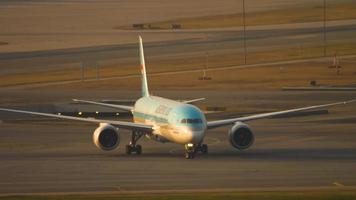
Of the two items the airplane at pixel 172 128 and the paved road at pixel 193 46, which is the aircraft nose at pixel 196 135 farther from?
the paved road at pixel 193 46

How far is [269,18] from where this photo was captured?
580ft

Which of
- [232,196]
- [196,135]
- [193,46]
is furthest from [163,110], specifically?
[193,46]

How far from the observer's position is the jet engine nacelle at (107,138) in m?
57.1

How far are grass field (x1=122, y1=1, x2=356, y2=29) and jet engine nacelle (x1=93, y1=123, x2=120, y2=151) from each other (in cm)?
10880

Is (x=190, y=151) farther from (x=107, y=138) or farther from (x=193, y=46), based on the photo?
(x=193, y=46)

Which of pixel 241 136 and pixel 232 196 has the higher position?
pixel 241 136

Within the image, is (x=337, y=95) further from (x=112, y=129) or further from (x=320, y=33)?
(x=320, y=33)

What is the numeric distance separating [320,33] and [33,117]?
77136mm

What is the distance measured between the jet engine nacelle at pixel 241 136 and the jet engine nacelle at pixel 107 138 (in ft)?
17.5

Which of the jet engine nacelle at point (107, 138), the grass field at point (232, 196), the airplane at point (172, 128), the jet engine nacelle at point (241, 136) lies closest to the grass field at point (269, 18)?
the airplane at point (172, 128)

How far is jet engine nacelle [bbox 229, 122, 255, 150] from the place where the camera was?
189 ft

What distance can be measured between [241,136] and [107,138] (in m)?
6.21

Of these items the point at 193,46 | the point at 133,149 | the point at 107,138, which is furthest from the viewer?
the point at 193,46

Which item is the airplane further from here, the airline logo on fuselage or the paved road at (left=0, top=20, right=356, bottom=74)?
the paved road at (left=0, top=20, right=356, bottom=74)
